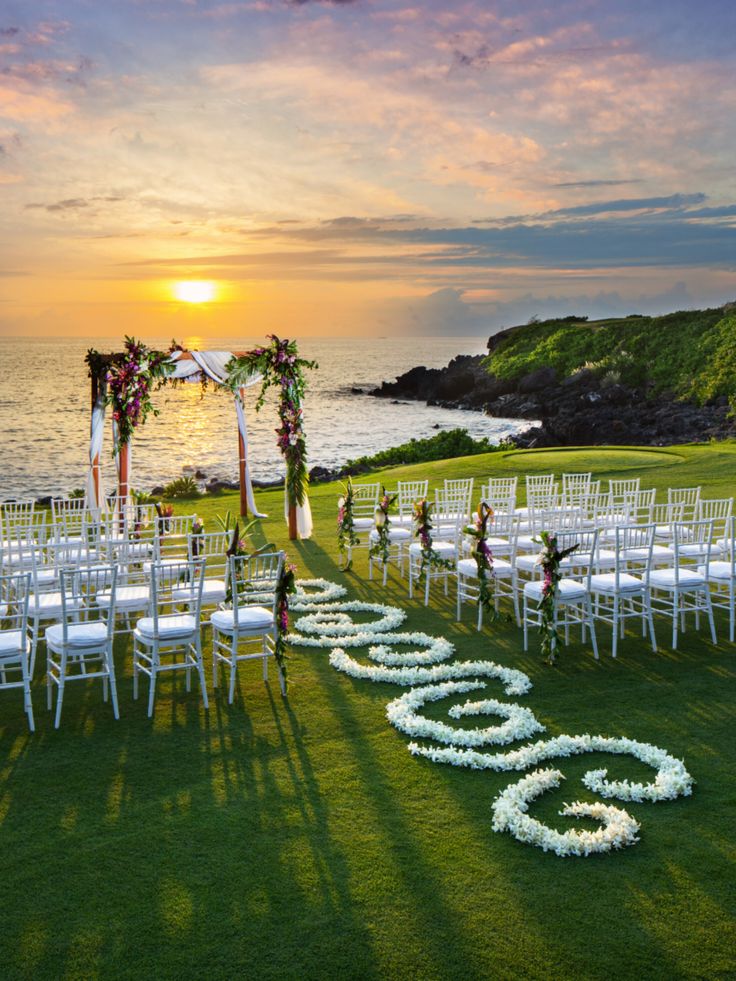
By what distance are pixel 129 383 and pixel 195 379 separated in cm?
198

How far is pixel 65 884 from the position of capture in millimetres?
4973

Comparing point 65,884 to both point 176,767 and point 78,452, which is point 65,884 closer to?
point 176,767

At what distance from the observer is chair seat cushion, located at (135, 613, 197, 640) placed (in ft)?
24.9

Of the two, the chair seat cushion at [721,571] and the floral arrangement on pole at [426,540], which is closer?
the chair seat cushion at [721,571]

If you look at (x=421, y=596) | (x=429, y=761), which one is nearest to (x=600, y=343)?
(x=421, y=596)

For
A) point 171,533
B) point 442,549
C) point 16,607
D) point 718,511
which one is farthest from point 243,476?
point 16,607

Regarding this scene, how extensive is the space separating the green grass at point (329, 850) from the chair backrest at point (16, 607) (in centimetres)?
82

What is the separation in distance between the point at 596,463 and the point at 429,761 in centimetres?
1870

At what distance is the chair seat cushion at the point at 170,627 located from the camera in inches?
298

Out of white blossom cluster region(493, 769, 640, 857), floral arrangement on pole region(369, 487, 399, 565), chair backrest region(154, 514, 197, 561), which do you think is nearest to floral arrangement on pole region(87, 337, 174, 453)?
chair backrest region(154, 514, 197, 561)

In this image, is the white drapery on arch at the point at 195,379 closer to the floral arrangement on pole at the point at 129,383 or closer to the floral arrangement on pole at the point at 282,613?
the floral arrangement on pole at the point at 129,383

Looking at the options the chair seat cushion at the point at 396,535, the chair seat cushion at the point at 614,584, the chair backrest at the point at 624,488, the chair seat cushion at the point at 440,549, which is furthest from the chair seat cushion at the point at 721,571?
the chair seat cushion at the point at 396,535

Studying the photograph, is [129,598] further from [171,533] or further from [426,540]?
[171,533]

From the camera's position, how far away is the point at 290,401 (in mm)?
16516
